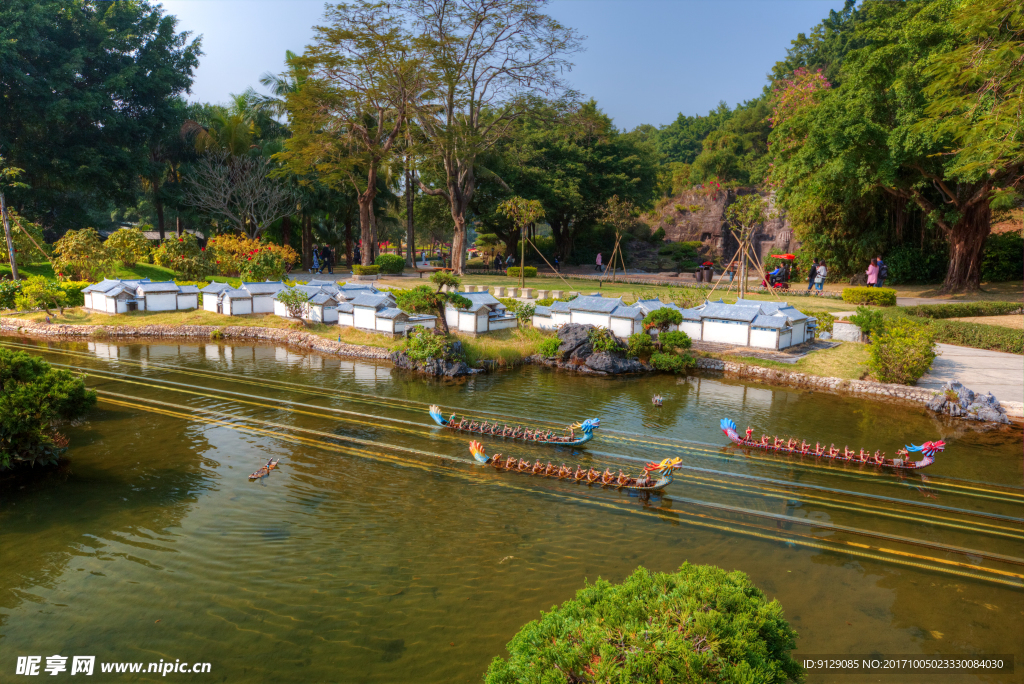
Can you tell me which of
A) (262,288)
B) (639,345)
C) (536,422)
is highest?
(262,288)

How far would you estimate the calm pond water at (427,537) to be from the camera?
7.39 meters

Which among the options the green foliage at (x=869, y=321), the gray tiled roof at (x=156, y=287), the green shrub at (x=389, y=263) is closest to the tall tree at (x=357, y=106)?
the green shrub at (x=389, y=263)

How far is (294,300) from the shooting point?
88.7 ft

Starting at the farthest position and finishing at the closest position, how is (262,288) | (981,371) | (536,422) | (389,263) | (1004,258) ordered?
(389,263), (1004,258), (262,288), (981,371), (536,422)

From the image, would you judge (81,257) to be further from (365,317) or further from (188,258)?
(365,317)

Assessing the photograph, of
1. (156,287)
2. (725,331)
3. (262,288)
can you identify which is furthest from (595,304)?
(156,287)

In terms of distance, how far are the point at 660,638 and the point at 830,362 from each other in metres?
19.2

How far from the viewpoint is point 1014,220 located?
38000 mm

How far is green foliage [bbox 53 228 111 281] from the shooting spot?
1246 inches

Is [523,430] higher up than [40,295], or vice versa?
[40,295]

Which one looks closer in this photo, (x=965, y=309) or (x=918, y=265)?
(x=965, y=309)

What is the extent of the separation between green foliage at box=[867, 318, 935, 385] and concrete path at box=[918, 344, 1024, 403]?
0.58 metres

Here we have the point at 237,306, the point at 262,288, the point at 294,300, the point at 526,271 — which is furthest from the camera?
the point at 526,271

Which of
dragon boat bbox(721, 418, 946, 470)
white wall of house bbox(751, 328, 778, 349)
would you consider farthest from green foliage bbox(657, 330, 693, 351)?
dragon boat bbox(721, 418, 946, 470)
